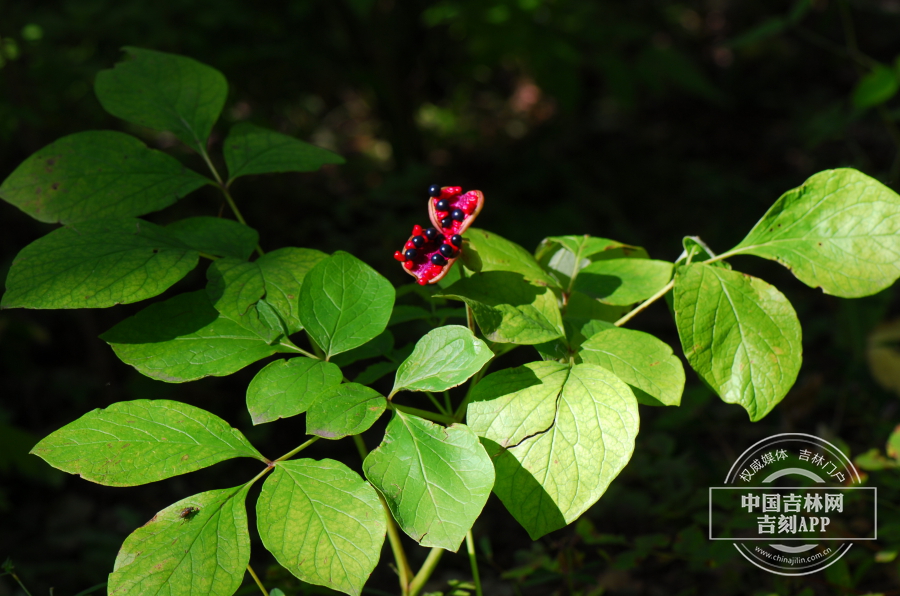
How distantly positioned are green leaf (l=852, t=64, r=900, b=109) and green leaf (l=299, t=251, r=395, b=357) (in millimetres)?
1882

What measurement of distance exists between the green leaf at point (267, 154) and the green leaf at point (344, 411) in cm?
35

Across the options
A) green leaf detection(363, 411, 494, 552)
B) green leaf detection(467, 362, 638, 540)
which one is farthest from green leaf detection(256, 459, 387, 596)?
green leaf detection(467, 362, 638, 540)

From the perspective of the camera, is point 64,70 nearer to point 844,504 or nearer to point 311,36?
point 311,36

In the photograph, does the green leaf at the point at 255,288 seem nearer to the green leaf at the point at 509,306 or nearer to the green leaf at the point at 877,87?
the green leaf at the point at 509,306

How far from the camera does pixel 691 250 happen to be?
0.74 meters

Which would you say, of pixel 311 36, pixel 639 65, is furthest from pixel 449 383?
pixel 639 65

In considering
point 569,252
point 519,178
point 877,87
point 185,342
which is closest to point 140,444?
point 185,342

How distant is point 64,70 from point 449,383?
1.95 m

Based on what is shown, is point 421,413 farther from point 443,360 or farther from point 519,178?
point 519,178

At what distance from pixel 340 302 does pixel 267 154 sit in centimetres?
34

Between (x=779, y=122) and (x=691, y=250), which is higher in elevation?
(x=779, y=122)

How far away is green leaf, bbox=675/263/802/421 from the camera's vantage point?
646 millimetres

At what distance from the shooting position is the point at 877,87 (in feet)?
6.40

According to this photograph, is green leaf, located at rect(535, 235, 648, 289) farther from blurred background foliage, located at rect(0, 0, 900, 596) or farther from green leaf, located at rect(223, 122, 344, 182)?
blurred background foliage, located at rect(0, 0, 900, 596)
